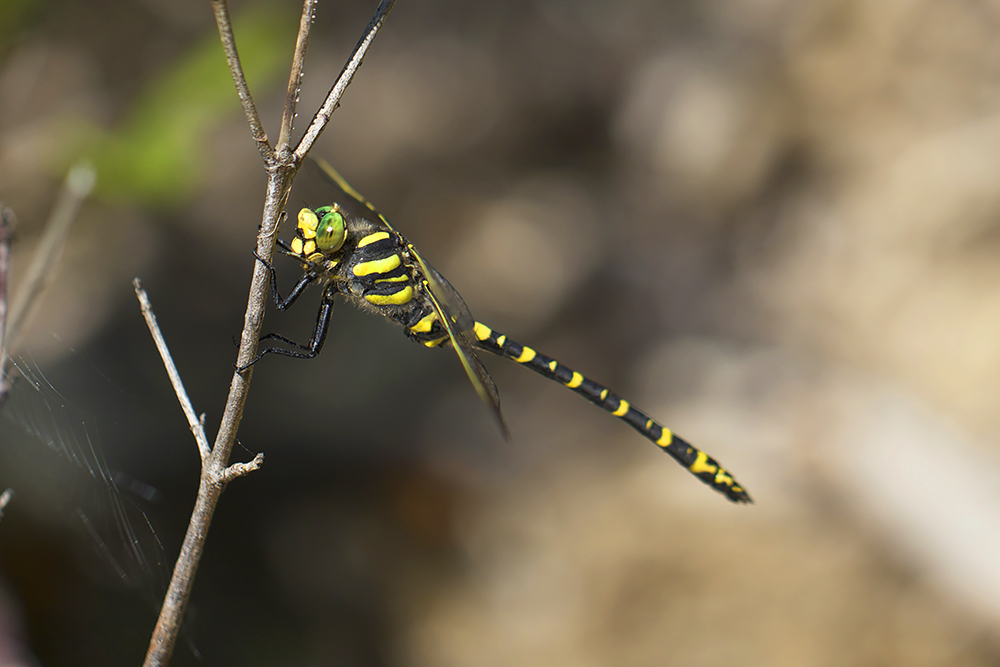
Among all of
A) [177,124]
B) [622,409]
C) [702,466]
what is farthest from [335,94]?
[177,124]

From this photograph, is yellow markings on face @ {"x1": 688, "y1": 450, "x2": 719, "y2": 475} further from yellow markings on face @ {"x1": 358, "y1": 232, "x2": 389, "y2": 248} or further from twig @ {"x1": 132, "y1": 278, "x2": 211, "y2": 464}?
twig @ {"x1": 132, "y1": 278, "x2": 211, "y2": 464}

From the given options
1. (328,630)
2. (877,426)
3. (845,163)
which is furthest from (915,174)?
(328,630)

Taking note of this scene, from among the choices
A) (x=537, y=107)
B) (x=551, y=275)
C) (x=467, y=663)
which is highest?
(x=537, y=107)

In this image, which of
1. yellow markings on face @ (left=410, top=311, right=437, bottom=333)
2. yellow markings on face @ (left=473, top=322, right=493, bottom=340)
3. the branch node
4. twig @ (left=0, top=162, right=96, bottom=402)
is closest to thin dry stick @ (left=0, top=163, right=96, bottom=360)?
twig @ (left=0, top=162, right=96, bottom=402)

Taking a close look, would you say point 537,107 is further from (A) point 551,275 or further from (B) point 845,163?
(B) point 845,163

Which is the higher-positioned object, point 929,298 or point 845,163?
point 845,163

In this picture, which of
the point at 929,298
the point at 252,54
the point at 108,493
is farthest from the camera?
the point at 929,298
